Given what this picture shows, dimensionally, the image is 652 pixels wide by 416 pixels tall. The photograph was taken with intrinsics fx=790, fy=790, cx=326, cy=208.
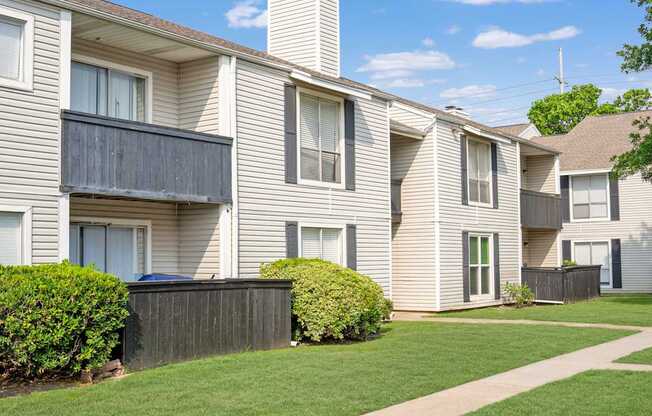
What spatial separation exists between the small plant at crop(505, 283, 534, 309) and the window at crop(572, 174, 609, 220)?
31.7 ft

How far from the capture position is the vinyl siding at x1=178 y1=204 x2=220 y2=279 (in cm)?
1612

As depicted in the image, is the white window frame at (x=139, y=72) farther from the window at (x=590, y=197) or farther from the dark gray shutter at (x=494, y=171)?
the window at (x=590, y=197)

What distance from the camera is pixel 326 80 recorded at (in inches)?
728

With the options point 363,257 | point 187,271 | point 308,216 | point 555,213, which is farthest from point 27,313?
point 555,213

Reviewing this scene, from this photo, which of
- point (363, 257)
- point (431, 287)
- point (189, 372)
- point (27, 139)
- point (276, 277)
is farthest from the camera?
point (431, 287)

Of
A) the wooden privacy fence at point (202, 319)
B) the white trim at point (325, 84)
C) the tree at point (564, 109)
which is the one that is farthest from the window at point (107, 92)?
the tree at point (564, 109)

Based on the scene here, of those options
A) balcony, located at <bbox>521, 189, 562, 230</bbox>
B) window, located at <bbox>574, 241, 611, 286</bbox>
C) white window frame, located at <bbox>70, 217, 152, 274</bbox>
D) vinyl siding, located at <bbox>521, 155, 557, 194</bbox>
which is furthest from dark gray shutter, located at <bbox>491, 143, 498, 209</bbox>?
white window frame, located at <bbox>70, 217, 152, 274</bbox>

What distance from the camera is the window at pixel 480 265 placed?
84.8 feet

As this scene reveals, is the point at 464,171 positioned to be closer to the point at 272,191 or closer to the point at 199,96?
the point at 272,191

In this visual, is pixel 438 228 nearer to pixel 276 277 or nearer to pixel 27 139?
pixel 276 277

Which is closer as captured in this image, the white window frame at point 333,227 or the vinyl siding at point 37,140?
the vinyl siding at point 37,140

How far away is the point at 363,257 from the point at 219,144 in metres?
5.94

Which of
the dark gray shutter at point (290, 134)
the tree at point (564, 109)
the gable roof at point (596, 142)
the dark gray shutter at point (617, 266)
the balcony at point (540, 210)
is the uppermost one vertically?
the tree at point (564, 109)

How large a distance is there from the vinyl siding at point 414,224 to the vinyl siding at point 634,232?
13898 millimetres
